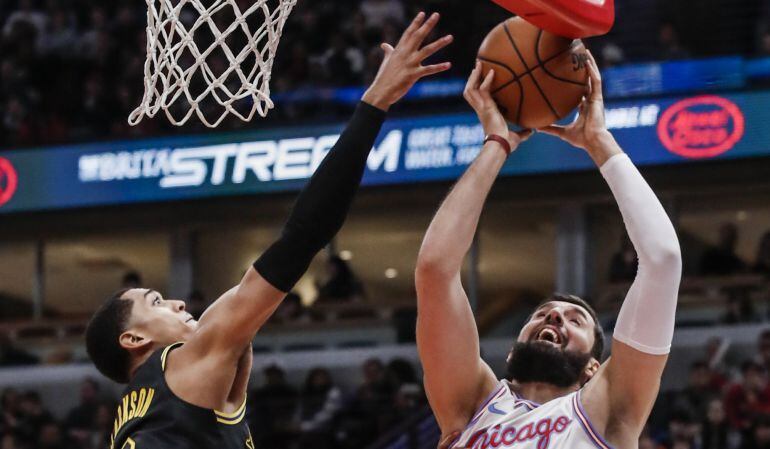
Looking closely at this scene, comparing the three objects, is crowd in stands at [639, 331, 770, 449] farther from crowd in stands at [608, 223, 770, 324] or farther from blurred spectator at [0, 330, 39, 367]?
blurred spectator at [0, 330, 39, 367]

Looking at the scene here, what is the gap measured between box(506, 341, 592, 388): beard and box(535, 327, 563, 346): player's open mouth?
0.03 m

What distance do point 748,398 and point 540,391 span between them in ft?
19.7

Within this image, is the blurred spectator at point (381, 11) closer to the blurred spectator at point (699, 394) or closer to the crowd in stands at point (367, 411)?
the crowd in stands at point (367, 411)

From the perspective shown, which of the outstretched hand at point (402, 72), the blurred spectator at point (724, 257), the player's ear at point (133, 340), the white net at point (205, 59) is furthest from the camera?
the blurred spectator at point (724, 257)

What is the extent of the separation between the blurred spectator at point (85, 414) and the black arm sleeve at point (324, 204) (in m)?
8.76

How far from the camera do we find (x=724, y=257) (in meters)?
11.9

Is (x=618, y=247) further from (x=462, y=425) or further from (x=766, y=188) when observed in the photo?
(x=462, y=425)

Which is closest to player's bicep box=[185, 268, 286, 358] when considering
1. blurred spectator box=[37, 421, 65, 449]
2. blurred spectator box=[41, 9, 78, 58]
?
blurred spectator box=[37, 421, 65, 449]

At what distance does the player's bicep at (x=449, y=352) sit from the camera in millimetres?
3428

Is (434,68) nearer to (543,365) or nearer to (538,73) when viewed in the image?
(538,73)

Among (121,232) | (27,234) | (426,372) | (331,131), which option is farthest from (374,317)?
(426,372)

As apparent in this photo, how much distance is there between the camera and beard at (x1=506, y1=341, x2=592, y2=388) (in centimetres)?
358

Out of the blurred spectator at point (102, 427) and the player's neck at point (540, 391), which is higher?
the player's neck at point (540, 391)

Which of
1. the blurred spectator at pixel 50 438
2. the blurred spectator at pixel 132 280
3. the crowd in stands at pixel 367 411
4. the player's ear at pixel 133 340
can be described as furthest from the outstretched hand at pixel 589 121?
the blurred spectator at pixel 132 280
